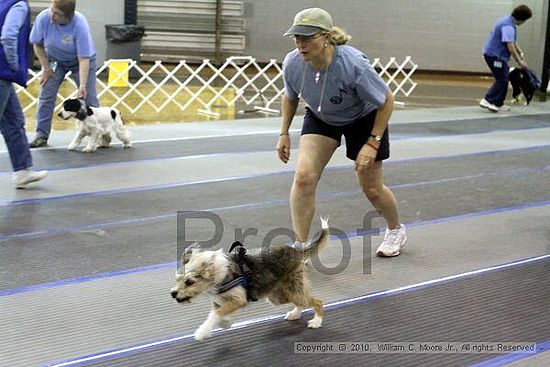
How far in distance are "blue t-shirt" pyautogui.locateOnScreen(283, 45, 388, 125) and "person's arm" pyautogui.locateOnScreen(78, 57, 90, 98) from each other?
4212 millimetres

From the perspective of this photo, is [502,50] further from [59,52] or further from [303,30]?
[303,30]

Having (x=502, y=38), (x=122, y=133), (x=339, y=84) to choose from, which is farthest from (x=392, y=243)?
(x=502, y=38)

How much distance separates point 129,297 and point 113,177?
3072 mm

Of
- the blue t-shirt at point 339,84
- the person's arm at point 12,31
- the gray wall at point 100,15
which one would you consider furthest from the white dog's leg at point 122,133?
the gray wall at point 100,15

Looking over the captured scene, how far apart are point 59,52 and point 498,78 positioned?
6.59 m

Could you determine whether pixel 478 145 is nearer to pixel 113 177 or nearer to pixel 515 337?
pixel 113 177

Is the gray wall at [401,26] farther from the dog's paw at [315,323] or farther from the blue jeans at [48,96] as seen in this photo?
the dog's paw at [315,323]

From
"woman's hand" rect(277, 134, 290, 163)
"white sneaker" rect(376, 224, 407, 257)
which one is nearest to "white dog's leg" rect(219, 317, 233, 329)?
"woman's hand" rect(277, 134, 290, 163)

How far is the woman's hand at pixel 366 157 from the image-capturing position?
419 cm

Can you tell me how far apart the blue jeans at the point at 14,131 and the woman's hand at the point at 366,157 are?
3.18 meters

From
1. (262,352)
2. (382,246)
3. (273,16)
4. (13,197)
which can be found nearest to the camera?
(262,352)

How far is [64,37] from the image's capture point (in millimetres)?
8023

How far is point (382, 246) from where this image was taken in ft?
16.0

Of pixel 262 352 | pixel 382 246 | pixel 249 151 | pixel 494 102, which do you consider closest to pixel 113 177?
pixel 249 151
